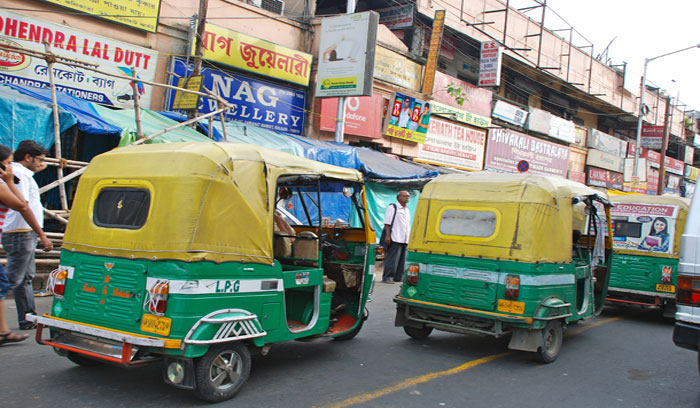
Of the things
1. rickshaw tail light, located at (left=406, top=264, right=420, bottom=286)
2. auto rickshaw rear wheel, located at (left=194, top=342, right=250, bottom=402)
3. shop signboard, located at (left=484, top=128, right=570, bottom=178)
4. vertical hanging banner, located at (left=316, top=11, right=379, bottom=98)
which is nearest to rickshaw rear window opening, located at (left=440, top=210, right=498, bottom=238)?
rickshaw tail light, located at (left=406, top=264, right=420, bottom=286)

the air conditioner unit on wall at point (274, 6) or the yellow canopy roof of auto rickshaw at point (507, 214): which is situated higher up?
the air conditioner unit on wall at point (274, 6)

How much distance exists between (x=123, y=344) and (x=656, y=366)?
565 cm

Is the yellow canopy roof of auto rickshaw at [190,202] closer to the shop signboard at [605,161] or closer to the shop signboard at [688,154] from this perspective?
the shop signboard at [605,161]

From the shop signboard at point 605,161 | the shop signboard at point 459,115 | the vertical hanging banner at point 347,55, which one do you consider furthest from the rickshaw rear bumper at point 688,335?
the shop signboard at point 605,161

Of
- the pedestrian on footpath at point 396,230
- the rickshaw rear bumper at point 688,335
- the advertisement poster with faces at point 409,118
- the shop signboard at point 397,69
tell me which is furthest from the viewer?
the advertisement poster with faces at point 409,118

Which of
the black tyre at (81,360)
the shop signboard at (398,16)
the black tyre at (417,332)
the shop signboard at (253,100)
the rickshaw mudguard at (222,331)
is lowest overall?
the black tyre at (81,360)

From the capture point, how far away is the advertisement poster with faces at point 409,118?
18078 mm

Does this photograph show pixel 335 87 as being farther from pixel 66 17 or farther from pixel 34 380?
pixel 34 380

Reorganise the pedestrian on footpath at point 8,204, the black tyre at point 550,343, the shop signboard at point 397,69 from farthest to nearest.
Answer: the shop signboard at point 397,69 → the black tyre at point 550,343 → the pedestrian on footpath at point 8,204

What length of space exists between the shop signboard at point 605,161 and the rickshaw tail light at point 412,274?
27071 mm

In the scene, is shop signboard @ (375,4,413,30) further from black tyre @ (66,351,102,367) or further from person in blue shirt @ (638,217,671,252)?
black tyre @ (66,351,102,367)

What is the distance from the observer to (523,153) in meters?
25.4

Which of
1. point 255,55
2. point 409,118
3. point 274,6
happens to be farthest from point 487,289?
point 409,118

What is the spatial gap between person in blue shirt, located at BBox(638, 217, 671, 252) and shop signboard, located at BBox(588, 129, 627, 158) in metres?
23.1
